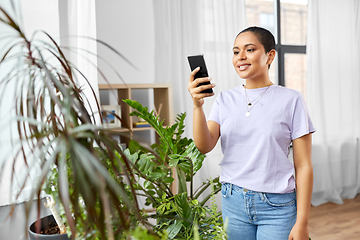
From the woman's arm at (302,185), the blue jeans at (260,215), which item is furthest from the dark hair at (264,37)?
the blue jeans at (260,215)

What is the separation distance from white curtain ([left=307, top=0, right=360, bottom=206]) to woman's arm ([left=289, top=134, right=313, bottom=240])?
9.18 ft

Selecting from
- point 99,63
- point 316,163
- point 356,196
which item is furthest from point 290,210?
point 356,196

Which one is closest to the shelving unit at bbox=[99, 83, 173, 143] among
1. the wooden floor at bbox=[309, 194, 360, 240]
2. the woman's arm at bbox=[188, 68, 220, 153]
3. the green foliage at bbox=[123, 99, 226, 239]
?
the green foliage at bbox=[123, 99, 226, 239]

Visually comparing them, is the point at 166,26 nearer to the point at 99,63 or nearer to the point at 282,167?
the point at 99,63

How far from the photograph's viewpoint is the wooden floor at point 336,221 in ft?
9.27

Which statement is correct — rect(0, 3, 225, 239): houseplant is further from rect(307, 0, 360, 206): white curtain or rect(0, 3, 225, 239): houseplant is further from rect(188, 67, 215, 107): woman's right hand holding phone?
rect(307, 0, 360, 206): white curtain

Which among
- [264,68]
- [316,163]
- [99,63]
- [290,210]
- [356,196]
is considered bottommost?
[356,196]

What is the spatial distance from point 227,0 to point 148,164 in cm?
241

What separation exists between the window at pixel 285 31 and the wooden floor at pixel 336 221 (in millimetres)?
1531

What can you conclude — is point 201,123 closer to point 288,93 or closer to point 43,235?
point 288,93

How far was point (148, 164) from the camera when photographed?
145cm

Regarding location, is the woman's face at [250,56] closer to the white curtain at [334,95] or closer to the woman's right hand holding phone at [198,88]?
the woman's right hand holding phone at [198,88]

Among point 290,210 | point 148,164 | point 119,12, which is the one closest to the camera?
point 290,210

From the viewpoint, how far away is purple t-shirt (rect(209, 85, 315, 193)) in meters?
1.19
